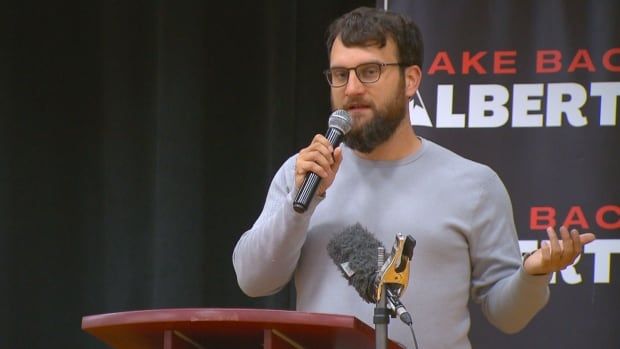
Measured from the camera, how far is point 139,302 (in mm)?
4922

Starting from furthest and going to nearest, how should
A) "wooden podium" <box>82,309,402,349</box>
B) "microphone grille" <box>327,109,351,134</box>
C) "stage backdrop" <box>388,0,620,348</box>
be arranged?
"stage backdrop" <box>388,0,620,348</box> → "microphone grille" <box>327,109,351,134</box> → "wooden podium" <box>82,309,402,349</box>

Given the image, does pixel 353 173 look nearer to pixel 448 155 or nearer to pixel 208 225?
pixel 448 155

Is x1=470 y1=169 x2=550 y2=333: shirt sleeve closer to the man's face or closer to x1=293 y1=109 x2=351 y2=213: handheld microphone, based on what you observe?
the man's face

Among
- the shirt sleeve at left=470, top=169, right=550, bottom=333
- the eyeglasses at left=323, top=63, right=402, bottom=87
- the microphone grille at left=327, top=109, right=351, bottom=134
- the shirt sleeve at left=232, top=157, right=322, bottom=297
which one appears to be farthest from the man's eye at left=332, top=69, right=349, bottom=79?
the shirt sleeve at left=470, top=169, right=550, bottom=333

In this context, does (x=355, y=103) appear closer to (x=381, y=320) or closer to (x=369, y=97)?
(x=369, y=97)

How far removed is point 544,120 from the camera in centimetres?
404

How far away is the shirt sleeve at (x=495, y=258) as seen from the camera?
285 cm

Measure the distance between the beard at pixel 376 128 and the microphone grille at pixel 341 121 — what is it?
104 mm

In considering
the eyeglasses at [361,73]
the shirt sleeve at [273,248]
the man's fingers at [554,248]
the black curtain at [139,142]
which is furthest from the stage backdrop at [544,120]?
the man's fingers at [554,248]

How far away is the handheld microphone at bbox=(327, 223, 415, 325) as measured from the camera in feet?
7.83

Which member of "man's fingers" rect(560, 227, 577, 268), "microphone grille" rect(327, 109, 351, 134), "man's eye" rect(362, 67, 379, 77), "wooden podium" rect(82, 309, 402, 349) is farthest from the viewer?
"man's eye" rect(362, 67, 379, 77)

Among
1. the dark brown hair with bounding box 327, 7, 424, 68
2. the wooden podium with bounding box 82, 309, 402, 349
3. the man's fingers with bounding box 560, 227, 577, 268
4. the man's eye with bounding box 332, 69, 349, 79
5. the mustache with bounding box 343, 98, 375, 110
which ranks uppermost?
the dark brown hair with bounding box 327, 7, 424, 68

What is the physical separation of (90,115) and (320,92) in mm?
967

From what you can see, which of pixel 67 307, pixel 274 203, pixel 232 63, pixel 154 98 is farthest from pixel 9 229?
pixel 274 203
